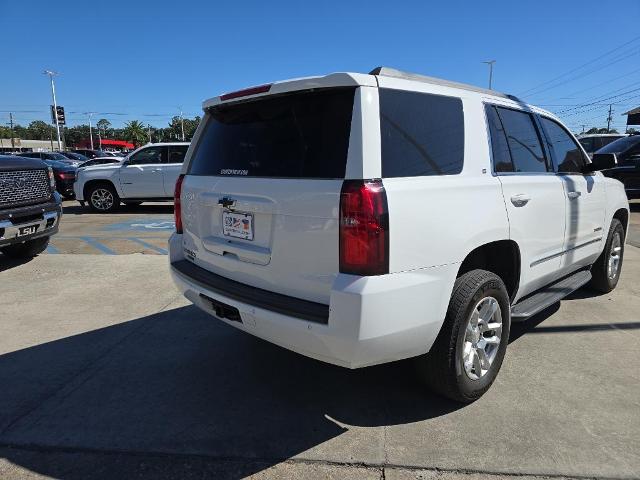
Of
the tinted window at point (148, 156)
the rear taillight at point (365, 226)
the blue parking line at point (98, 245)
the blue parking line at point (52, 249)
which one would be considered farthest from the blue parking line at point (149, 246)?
the rear taillight at point (365, 226)

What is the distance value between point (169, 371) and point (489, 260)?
7.92 feet

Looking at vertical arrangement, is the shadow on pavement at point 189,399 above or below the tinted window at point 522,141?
below

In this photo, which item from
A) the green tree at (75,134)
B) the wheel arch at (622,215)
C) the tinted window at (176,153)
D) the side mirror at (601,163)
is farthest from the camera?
the green tree at (75,134)

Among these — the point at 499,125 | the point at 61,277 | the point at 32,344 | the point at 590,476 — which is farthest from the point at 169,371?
the point at 61,277

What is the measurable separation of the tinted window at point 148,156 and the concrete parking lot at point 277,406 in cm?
845

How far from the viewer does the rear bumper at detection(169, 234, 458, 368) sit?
226cm

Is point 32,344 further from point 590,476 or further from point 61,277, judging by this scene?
point 590,476

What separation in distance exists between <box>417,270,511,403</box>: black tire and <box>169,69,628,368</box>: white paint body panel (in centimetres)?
13

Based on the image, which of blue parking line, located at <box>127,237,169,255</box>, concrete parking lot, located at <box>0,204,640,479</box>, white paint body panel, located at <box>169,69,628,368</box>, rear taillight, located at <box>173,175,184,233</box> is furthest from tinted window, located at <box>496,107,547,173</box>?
blue parking line, located at <box>127,237,169,255</box>

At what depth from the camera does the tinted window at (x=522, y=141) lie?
338cm

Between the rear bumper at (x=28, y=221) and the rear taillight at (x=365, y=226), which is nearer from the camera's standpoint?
the rear taillight at (x=365, y=226)

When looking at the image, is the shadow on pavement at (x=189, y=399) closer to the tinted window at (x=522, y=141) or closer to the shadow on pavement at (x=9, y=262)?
the tinted window at (x=522, y=141)

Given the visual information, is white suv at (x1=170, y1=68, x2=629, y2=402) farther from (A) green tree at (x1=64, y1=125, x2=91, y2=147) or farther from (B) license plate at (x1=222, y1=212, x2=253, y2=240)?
(A) green tree at (x1=64, y1=125, x2=91, y2=147)

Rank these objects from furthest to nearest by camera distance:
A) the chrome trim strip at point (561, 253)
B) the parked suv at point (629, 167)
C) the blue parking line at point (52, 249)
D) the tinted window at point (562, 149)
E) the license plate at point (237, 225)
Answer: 1. the parked suv at point (629, 167)
2. the blue parking line at point (52, 249)
3. the tinted window at point (562, 149)
4. the chrome trim strip at point (561, 253)
5. the license plate at point (237, 225)
